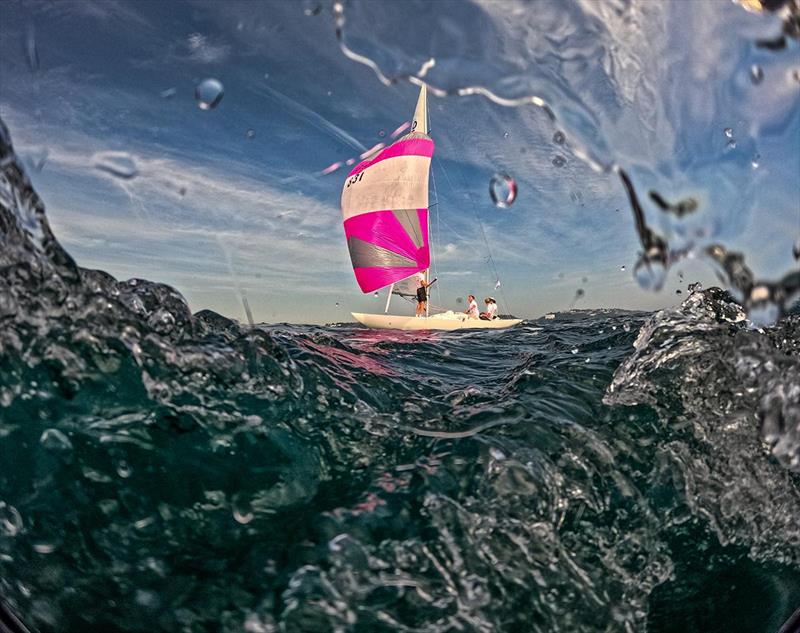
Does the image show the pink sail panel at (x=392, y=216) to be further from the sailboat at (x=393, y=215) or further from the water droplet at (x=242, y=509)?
Answer: the water droplet at (x=242, y=509)

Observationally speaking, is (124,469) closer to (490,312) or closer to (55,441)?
(55,441)

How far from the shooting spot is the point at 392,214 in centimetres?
2230

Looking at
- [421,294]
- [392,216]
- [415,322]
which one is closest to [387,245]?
[392,216]

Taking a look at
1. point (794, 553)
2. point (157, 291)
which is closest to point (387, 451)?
point (157, 291)

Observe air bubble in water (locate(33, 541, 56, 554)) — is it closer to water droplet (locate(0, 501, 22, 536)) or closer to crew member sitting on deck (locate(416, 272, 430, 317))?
water droplet (locate(0, 501, 22, 536))

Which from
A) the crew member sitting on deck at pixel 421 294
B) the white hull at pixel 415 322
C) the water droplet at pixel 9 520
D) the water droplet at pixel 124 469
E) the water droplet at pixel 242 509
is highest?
the crew member sitting on deck at pixel 421 294

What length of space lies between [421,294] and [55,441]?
21.2 m

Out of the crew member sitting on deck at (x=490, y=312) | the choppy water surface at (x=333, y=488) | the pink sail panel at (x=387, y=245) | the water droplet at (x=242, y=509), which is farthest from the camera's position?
the pink sail panel at (x=387, y=245)

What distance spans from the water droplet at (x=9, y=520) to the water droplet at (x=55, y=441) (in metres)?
0.22

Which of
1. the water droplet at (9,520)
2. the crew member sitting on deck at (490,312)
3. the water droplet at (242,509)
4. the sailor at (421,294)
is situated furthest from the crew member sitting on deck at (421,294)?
the water droplet at (9,520)

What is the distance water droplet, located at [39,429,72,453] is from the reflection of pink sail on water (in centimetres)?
2089

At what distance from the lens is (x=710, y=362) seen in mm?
2395

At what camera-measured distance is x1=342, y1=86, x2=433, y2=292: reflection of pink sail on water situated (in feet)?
73.3

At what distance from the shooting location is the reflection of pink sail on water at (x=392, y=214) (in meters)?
22.3
